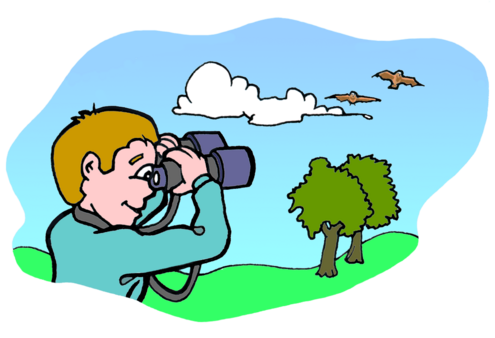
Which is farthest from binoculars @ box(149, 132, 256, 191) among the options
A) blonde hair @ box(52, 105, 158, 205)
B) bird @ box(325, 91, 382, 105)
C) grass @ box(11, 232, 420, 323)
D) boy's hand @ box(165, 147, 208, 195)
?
bird @ box(325, 91, 382, 105)

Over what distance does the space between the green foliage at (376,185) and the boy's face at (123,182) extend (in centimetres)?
130

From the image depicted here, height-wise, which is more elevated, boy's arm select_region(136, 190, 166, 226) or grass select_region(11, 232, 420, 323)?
boy's arm select_region(136, 190, 166, 226)

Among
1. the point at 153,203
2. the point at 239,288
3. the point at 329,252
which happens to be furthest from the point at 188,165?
the point at 329,252

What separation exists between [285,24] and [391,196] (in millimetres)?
1380

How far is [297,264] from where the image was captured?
326cm

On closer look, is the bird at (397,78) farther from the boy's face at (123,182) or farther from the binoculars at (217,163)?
the boy's face at (123,182)

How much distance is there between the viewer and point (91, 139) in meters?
3.16

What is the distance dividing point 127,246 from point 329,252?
52.9 inches

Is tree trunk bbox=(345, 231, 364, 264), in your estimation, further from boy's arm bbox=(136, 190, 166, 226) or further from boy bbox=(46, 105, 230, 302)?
boy's arm bbox=(136, 190, 166, 226)

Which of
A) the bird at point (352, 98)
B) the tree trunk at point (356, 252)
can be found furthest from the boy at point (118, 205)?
the bird at point (352, 98)

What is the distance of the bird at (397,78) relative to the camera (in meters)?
3.32

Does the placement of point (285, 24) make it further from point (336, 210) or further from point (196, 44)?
point (336, 210)

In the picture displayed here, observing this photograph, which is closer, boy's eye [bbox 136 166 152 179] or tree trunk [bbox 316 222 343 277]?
boy's eye [bbox 136 166 152 179]

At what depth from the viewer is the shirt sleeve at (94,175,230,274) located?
313 cm
